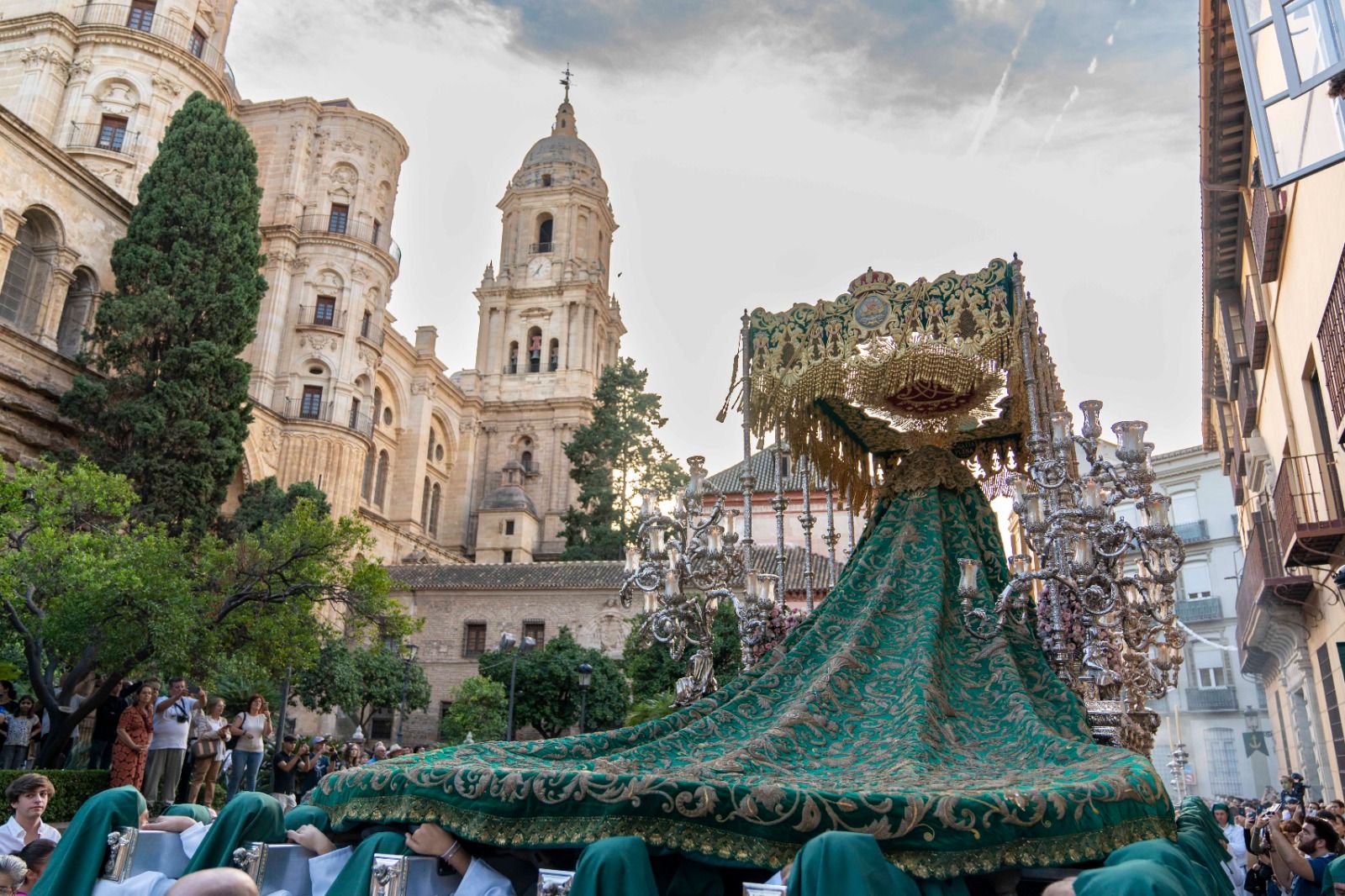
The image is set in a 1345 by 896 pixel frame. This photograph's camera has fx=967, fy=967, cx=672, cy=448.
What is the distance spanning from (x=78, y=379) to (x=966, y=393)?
1612cm

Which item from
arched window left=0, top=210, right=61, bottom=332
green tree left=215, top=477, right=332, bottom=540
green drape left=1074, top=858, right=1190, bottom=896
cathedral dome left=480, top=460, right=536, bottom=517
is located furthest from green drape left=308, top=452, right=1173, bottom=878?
cathedral dome left=480, top=460, right=536, bottom=517

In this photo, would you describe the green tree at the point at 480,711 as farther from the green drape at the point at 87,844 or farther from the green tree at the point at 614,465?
the green drape at the point at 87,844

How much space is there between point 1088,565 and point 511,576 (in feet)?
73.2

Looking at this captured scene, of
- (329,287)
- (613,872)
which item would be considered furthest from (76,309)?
(613,872)

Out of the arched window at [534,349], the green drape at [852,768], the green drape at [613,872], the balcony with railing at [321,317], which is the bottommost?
the green drape at [613,872]

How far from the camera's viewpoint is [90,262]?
19156mm

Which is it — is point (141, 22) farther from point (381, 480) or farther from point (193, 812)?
point (193, 812)

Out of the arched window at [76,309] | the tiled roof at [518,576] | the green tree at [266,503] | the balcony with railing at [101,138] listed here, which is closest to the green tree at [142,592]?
the green tree at [266,503]

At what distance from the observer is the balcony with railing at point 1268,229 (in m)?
8.77

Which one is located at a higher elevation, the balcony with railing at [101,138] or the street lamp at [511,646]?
the balcony with railing at [101,138]

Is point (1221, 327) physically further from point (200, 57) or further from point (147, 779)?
point (200, 57)

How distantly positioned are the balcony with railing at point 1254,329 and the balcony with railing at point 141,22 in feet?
75.2

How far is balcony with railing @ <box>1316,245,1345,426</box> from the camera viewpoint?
680cm

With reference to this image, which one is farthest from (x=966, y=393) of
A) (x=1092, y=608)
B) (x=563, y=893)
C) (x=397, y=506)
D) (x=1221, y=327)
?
(x=397, y=506)
